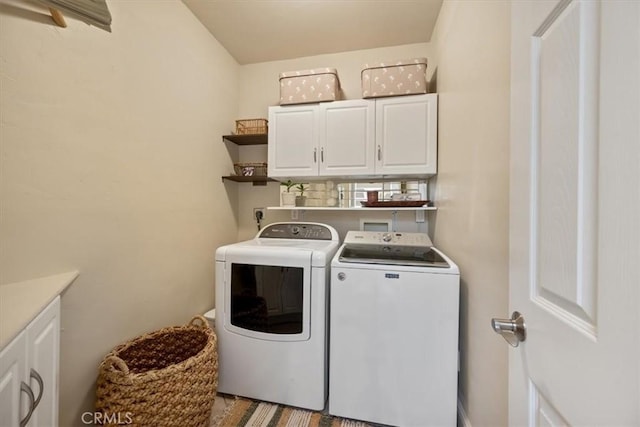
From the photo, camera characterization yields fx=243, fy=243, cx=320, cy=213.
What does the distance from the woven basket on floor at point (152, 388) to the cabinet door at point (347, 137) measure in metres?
1.53

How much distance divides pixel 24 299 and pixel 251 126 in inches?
75.0

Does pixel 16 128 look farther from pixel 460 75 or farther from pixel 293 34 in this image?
pixel 460 75

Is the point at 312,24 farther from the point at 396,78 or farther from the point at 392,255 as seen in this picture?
the point at 392,255

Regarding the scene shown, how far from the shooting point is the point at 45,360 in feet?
2.67

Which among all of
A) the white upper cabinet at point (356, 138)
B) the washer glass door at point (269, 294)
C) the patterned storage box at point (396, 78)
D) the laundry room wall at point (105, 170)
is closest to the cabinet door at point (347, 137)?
the white upper cabinet at point (356, 138)

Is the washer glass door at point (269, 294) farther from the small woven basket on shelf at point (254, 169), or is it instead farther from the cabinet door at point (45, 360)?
the small woven basket on shelf at point (254, 169)

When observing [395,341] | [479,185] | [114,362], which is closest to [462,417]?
[395,341]

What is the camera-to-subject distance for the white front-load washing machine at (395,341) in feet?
4.24

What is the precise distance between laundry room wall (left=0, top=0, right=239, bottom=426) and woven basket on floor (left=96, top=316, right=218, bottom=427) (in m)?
0.12

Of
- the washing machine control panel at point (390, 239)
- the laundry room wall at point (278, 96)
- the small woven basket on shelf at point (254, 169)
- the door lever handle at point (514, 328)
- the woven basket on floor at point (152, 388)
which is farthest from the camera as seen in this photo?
the small woven basket on shelf at point (254, 169)

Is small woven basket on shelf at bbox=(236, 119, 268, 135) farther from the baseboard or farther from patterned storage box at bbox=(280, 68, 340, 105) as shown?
the baseboard

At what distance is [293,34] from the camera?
2076mm

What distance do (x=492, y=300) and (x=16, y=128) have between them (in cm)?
199

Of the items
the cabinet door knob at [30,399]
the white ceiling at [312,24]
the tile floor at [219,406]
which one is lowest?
the tile floor at [219,406]
